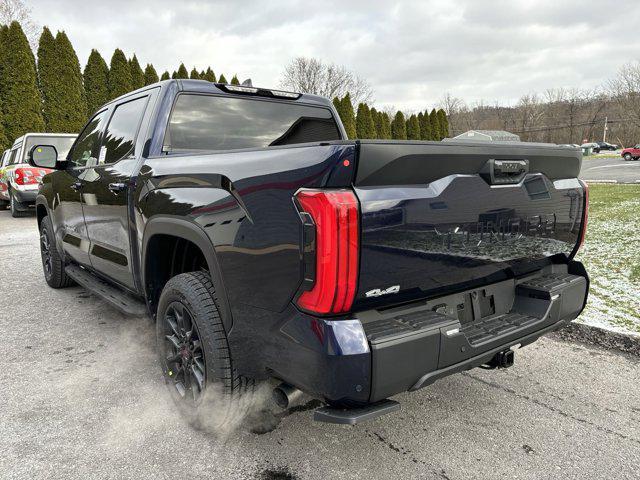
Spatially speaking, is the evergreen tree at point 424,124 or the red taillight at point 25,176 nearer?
the red taillight at point 25,176

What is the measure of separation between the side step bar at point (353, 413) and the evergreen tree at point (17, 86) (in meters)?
21.9

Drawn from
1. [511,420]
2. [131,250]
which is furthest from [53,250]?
[511,420]

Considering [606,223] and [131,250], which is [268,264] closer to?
[131,250]

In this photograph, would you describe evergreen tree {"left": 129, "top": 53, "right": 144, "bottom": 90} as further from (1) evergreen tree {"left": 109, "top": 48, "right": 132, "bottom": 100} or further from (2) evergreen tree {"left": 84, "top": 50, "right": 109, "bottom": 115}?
(2) evergreen tree {"left": 84, "top": 50, "right": 109, "bottom": 115}

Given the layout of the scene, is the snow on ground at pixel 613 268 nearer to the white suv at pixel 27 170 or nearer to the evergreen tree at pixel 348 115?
the white suv at pixel 27 170

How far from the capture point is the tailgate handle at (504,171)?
207 centimetres

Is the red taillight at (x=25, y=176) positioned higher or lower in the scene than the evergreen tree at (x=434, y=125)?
lower

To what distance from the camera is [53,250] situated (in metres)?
5.02

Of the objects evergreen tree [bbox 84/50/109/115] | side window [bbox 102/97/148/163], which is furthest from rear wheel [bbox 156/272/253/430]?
evergreen tree [bbox 84/50/109/115]

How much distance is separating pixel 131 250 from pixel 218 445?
1410mm

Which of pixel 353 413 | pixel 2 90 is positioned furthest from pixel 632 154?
pixel 353 413

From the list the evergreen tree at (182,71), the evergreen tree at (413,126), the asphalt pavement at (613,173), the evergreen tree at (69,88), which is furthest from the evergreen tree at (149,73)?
the asphalt pavement at (613,173)

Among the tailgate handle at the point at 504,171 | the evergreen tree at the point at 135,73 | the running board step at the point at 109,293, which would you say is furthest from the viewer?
the evergreen tree at the point at 135,73

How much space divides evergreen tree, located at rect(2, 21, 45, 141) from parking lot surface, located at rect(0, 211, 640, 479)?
19.4 meters
